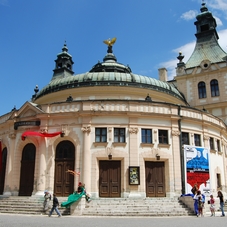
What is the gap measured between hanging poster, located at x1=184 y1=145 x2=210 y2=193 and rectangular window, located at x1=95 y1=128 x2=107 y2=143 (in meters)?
7.21

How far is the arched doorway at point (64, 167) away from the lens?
82.6 ft

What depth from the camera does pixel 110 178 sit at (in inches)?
984

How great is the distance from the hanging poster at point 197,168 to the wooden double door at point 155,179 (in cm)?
216

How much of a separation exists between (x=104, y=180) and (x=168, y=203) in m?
5.53

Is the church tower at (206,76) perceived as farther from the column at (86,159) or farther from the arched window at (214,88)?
the column at (86,159)

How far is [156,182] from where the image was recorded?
83.9 feet

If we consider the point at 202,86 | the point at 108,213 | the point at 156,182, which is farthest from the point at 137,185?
the point at 202,86

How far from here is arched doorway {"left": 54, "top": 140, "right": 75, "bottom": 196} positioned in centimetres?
2519

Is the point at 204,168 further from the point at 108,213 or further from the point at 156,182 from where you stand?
the point at 108,213

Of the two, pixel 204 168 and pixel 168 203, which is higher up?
pixel 204 168

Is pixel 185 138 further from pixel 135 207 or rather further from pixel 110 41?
pixel 110 41

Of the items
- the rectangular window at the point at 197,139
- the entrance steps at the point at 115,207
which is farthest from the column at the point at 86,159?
the rectangular window at the point at 197,139

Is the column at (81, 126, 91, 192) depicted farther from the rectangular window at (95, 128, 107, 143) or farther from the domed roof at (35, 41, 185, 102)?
the domed roof at (35, 41, 185, 102)

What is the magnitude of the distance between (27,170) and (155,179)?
37.4 ft
